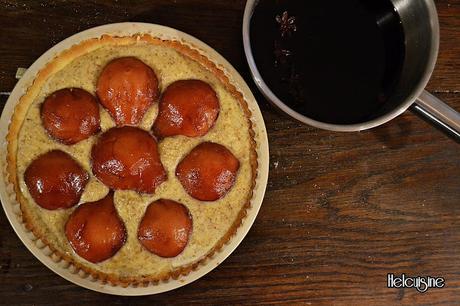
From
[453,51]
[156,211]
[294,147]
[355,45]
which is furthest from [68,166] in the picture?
[453,51]

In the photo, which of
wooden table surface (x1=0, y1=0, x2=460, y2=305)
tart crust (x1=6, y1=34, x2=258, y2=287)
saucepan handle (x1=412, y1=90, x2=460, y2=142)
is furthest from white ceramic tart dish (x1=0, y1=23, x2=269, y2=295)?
saucepan handle (x1=412, y1=90, x2=460, y2=142)

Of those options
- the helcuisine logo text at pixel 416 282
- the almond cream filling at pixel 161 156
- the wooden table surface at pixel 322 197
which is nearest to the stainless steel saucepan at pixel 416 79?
the almond cream filling at pixel 161 156

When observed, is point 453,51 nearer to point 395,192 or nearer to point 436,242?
point 395,192

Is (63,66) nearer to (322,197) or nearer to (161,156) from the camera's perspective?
(161,156)

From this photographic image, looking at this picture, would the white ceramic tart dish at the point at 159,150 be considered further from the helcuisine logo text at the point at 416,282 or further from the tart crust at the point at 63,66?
the helcuisine logo text at the point at 416,282

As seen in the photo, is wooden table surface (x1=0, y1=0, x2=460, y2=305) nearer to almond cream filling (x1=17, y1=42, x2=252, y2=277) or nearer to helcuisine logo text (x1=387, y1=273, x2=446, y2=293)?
helcuisine logo text (x1=387, y1=273, x2=446, y2=293)

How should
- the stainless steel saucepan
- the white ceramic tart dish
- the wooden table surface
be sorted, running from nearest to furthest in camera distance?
the stainless steel saucepan
the white ceramic tart dish
the wooden table surface

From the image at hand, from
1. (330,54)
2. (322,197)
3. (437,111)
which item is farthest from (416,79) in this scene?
(322,197)
